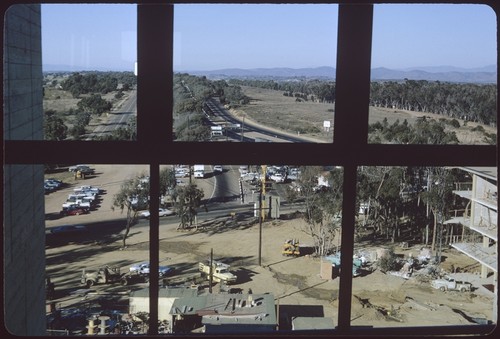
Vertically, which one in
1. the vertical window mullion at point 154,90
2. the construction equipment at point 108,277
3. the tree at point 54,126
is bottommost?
the construction equipment at point 108,277

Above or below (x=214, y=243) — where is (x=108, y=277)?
below

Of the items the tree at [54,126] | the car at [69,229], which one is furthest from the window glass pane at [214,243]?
the tree at [54,126]

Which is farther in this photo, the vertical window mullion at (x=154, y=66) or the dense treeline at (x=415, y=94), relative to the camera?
the dense treeline at (x=415, y=94)

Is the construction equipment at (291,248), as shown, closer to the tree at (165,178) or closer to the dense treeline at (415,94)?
Result: the dense treeline at (415,94)

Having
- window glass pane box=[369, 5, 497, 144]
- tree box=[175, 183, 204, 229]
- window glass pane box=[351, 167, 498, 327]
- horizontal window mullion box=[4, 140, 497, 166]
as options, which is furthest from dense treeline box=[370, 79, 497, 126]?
window glass pane box=[351, 167, 498, 327]

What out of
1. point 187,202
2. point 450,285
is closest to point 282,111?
point 187,202

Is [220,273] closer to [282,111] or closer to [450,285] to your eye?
[450,285]
